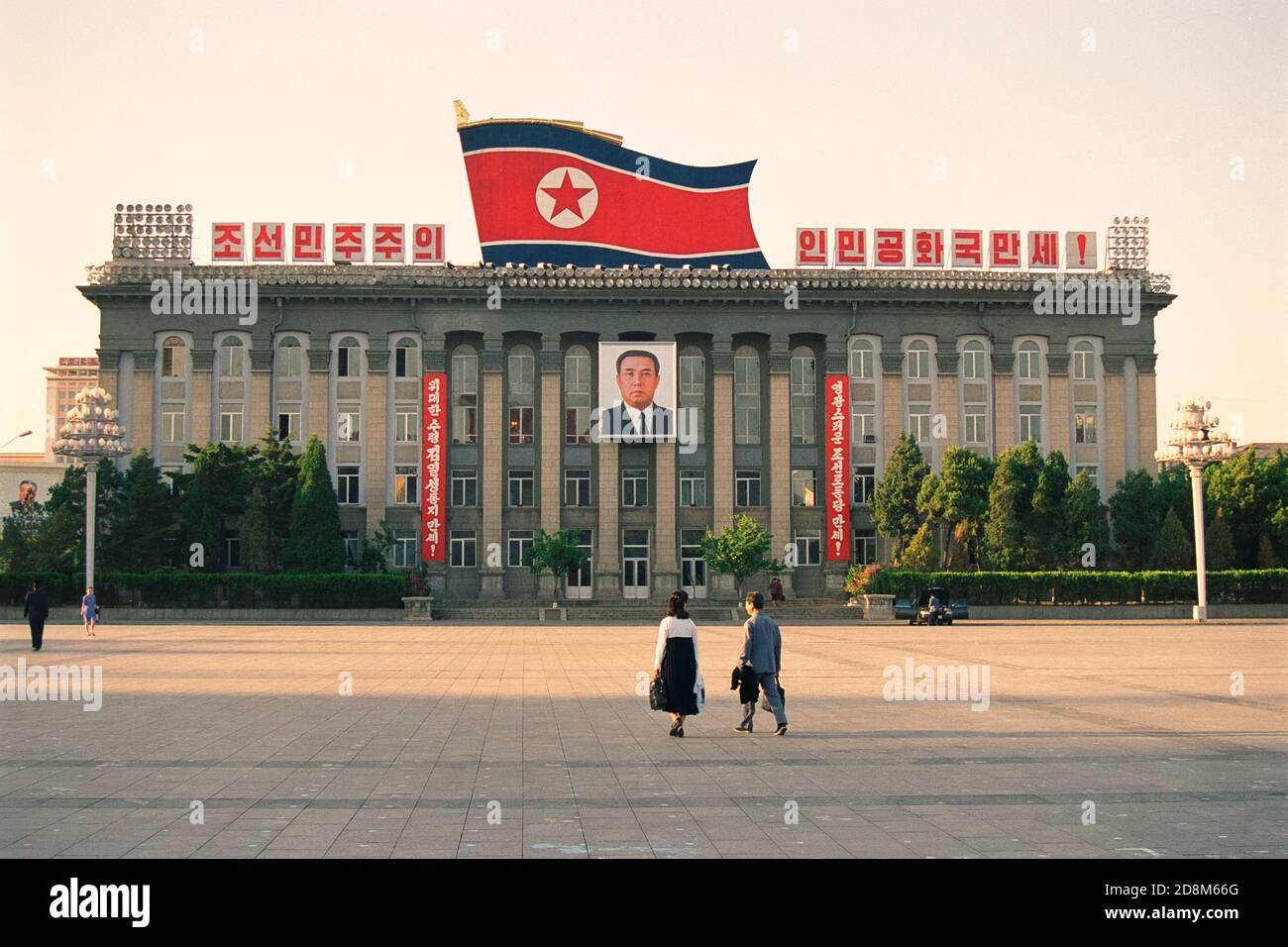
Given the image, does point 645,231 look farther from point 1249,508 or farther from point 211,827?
point 211,827

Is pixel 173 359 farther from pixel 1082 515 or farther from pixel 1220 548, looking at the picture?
pixel 1220 548

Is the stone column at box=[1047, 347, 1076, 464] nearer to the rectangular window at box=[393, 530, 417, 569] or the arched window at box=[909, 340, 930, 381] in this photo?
the arched window at box=[909, 340, 930, 381]

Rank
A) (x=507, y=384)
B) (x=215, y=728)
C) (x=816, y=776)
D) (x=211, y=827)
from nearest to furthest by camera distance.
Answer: (x=211, y=827), (x=816, y=776), (x=215, y=728), (x=507, y=384)

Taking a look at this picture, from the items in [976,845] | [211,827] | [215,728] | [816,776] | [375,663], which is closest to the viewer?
[976,845]

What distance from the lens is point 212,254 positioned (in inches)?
2847

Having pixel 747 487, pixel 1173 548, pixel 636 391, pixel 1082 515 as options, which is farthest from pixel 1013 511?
pixel 636 391

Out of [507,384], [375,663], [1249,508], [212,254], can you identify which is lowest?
[375,663]

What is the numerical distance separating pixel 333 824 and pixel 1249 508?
216ft

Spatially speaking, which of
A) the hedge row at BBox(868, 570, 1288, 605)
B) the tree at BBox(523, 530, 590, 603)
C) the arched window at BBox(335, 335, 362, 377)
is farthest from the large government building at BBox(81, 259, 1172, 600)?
the hedge row at BBox(868, 570, 1288, 605)

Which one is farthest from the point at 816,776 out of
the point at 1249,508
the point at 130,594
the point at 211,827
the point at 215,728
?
the point at 1249,508

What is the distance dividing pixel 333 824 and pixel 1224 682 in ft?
63.9

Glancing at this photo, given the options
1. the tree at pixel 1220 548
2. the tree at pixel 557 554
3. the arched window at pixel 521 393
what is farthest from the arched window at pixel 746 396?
the tree at pixel 1220 548

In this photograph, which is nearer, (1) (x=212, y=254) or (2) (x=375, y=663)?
(2) (x=375, y=663)

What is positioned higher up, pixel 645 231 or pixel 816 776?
pixel 645 231
